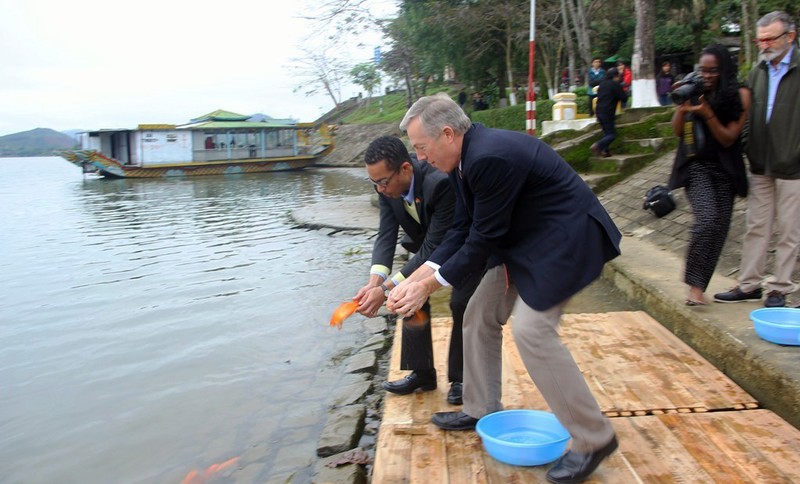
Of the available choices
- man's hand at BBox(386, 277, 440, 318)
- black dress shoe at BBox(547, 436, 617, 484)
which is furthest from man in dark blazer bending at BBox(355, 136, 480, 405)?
black dress shoe at BBox(547, 436, 617, 484)

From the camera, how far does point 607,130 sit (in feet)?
32.6

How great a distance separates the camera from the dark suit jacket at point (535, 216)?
2650mm

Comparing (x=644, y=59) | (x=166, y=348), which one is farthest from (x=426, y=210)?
(x=644, y=59)

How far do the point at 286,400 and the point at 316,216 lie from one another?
9984 mm

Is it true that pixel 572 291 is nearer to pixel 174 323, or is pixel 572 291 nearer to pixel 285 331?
pixel 285 331

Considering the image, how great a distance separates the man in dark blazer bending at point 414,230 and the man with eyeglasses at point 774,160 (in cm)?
208

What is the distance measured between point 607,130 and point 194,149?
2972 centimetres

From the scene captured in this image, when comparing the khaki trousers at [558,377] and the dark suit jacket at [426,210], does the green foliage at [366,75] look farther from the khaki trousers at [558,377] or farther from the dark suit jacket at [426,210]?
the khaki trousers at [558,377]

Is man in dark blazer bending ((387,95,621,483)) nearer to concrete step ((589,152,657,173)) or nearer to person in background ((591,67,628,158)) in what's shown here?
concrete step ((589,152,657,173))

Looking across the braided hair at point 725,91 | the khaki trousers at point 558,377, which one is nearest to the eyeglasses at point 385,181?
the khaki trousers at point 558,377

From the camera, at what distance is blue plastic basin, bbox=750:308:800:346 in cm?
349

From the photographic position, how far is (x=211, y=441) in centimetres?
453

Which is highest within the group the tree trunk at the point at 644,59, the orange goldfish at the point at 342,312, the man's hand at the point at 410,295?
the tree trunk at the point at 644,59

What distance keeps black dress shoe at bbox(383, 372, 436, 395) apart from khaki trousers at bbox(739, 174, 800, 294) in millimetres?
2290
